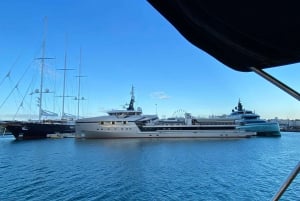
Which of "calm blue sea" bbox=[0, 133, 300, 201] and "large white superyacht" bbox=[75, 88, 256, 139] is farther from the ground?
"large white superyacht" bbox=[75, 88, 256, 139]

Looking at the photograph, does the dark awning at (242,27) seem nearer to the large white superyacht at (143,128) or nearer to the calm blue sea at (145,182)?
the calm blue sea at (145,182)

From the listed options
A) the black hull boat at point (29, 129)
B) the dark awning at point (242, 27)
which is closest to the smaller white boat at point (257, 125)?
the black hull boat at point (29, 129)

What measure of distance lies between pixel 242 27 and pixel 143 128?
6721 centimetres

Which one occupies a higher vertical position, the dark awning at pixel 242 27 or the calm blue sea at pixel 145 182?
the dark awning at pixel 242 27

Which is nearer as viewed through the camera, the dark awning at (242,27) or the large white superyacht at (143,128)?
the dark awning at (242,27)

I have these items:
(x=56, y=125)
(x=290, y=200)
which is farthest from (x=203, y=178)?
(x=56, y=125)

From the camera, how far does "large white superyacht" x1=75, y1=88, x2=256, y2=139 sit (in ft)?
221

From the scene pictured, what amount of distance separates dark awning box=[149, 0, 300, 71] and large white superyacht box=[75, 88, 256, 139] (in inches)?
2549

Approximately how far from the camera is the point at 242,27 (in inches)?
77.8

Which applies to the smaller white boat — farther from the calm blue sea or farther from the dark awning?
the dark awning

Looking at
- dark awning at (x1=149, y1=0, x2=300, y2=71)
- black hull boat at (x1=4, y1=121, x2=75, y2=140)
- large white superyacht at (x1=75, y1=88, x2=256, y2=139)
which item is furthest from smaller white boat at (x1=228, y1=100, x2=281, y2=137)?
dark awning at (x1=149, y1=0, x2=300, y2=71)

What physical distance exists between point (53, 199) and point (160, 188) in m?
5.29

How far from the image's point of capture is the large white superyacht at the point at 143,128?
67.5m

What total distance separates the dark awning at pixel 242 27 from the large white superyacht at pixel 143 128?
64.7 m
